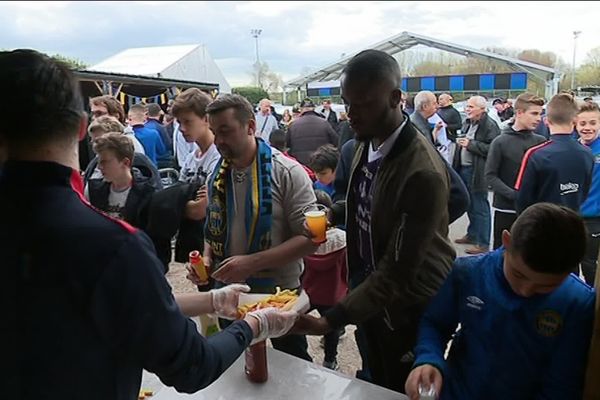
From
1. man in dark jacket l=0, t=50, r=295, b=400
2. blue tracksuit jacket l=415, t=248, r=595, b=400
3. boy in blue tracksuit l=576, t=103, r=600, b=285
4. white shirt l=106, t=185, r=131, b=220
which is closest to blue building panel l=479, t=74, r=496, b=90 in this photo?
boy in blue tracksuit l=576, t=103, r=600, b=285

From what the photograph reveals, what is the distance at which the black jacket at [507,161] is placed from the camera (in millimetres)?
3957

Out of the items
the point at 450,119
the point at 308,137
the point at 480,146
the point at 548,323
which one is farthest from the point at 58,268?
the point at 450,119

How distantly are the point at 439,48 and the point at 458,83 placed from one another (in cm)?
249

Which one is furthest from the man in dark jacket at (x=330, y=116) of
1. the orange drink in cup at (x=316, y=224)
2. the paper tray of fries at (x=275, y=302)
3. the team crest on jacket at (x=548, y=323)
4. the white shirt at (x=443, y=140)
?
the team crest on jacket at (x=548, y=323)

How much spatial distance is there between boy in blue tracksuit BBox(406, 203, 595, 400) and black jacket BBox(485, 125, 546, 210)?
2921 millimetres

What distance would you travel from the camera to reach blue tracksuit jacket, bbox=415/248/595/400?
3.70 feet

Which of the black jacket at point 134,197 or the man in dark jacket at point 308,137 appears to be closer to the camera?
the black jacket at point 134,197

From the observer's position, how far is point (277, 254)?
6.44 ft

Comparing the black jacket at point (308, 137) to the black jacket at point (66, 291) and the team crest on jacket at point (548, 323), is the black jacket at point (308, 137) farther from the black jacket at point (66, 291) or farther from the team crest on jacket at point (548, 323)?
the black jacket at point (66, 291)

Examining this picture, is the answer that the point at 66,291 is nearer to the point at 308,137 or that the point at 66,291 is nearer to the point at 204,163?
the point at 204,163

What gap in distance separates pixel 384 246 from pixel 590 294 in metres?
0.59

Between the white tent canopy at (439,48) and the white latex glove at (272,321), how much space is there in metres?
11.7

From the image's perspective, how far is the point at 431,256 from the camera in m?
1.51

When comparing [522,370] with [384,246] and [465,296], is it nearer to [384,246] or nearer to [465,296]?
[465,296]
